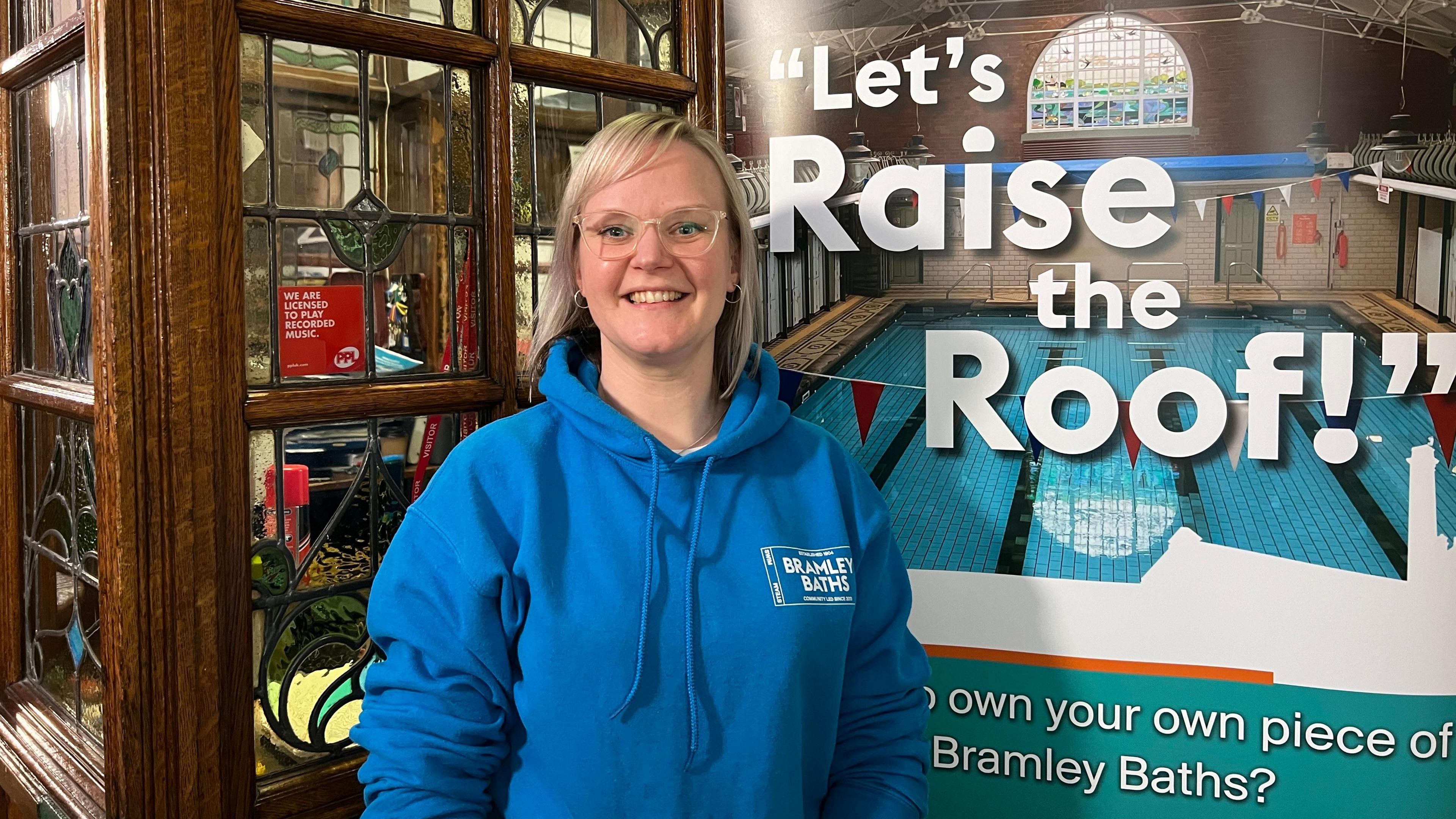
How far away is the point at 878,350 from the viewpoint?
6.86 feet

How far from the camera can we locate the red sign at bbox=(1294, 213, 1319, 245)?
6.05 ft

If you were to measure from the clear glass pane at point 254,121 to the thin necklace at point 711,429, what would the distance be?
73 cm

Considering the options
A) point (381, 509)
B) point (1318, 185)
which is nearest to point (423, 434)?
A: point (381, 509)

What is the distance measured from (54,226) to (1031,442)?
162 cm

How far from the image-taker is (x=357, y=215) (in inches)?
69.7

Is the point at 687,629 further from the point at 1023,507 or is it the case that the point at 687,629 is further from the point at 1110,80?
the point at 1110,80

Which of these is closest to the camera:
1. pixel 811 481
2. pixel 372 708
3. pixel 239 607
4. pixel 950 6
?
pixel 372 708

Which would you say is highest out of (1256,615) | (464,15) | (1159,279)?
(464,15)

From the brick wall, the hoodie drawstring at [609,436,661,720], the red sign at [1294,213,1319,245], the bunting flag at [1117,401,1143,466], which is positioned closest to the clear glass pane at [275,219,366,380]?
the hoodie drawstring at [609,436,661,720]

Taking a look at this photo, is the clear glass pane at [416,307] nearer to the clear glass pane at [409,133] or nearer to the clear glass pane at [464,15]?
the clear glass pane at [409,133]

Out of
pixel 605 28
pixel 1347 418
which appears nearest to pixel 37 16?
pixel 605 28

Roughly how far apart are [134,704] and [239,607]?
0.18 m

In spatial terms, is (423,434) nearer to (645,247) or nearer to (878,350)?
(645,247)

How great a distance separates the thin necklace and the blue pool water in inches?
23.2
